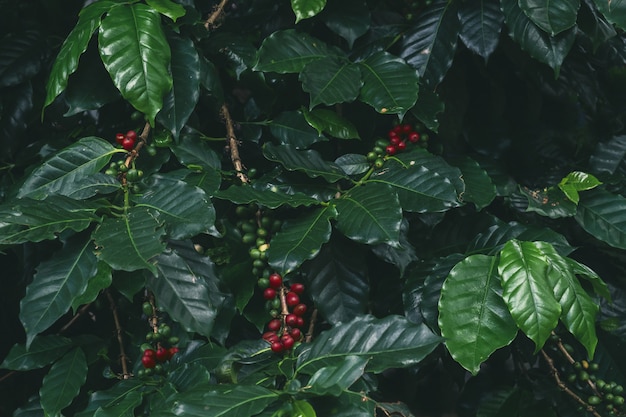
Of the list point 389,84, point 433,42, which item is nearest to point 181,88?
point 389,84

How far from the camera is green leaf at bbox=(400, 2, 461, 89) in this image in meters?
1.46

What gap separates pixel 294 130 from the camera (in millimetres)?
1395

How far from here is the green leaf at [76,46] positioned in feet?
4.00

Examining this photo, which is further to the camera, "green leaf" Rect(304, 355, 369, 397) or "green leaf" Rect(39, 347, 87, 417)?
"green leaf" Rect(39, 347, 87, 417)

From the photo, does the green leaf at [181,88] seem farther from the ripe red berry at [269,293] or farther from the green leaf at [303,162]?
the ripe red berry at [269,293]

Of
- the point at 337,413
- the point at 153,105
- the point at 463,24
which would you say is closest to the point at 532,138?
the point at 463,24

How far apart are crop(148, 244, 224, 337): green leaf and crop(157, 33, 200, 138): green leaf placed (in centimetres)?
28

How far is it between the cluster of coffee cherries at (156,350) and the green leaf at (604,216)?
0.74 m

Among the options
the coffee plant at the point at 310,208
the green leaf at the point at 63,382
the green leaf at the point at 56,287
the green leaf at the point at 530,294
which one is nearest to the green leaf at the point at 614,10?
the coffee plant at the point at 310,208

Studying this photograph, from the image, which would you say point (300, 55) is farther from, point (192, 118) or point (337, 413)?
point (337, 413)

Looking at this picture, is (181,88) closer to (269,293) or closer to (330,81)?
(330,81)

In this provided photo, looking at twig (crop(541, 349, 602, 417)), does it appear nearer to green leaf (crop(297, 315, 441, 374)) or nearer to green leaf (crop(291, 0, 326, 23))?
green leaf (crop(297, 315, 441, 374))

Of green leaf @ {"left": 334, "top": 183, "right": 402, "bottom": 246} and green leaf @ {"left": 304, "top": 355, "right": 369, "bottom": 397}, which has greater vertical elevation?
green leaf @ {"left": 334, "top": 183, "right": 402, "bottom": 246}

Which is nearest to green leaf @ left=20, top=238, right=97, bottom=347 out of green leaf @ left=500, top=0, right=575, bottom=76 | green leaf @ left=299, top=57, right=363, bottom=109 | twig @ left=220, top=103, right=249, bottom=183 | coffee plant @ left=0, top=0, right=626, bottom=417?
coffee plant @ left=0, top=0, right=626, bottom=417
